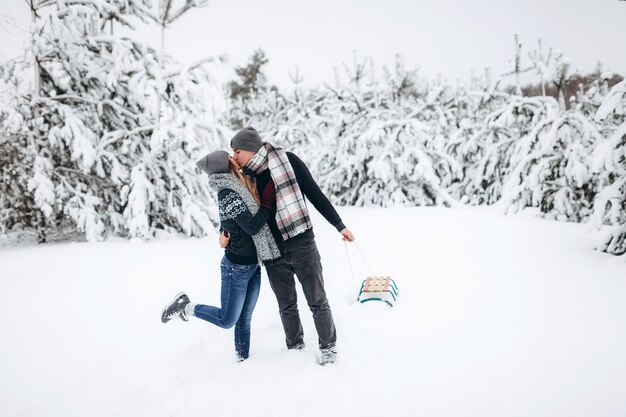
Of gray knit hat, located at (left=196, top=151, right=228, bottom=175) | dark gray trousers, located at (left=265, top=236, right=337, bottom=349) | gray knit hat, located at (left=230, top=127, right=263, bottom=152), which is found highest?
gray knit hat, located at (left=230, top=127, right=263, bottom=152)

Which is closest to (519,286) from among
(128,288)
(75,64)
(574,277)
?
(574,277)

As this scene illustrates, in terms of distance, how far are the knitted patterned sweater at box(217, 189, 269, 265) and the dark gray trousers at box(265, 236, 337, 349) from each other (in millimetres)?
195

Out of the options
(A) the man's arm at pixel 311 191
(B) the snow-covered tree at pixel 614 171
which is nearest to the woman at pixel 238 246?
(A) the man's arm at pixel 311 191

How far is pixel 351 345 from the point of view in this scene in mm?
2963

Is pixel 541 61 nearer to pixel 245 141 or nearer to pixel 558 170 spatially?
pixel 558 170

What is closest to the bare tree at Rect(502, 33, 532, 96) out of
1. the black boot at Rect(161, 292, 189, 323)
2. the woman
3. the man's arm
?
the man's arm

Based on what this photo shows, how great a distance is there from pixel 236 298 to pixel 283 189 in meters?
0.89

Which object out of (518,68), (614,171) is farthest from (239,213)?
(518,68)

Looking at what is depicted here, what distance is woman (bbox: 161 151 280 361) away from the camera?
8.06 feet

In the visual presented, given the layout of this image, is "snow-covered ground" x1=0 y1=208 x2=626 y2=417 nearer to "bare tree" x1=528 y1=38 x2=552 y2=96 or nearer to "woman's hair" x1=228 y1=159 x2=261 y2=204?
"woman's hair" x1=228 y1=159 x2=261 y2=204

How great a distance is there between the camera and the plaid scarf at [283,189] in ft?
8.34

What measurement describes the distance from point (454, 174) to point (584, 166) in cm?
749

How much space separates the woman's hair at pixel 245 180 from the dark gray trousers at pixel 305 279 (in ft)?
1.38

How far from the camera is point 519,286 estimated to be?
3859mm
